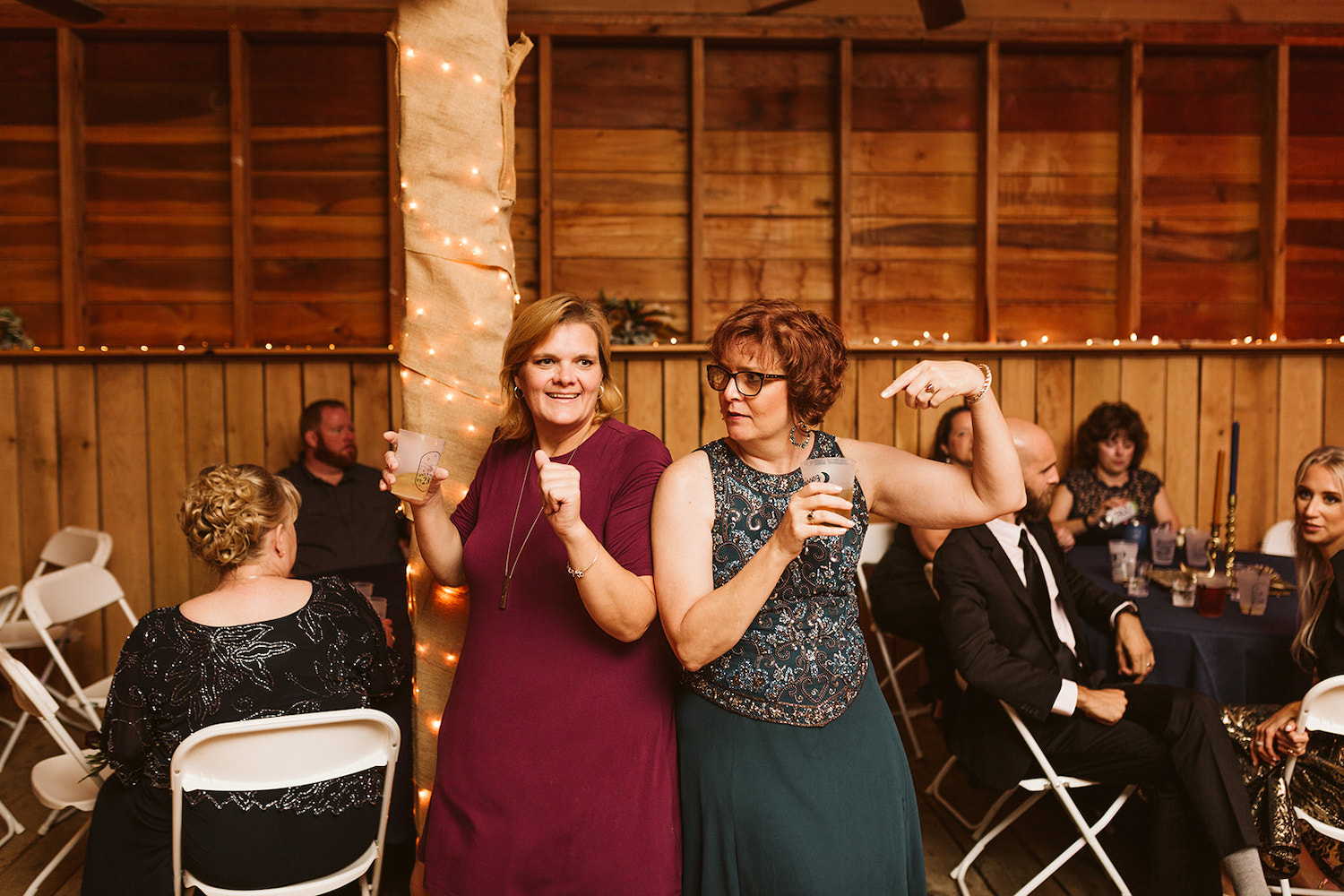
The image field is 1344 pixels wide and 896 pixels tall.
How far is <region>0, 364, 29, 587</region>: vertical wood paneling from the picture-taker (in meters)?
4.12

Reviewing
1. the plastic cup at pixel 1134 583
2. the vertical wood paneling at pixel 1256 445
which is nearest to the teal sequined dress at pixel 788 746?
the plastic cup at pixel 1134 583

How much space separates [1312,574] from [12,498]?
530 centimetres

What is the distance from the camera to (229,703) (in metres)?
1.79

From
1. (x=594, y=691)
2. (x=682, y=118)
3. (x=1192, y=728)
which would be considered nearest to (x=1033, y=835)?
(x=1192, y=728)

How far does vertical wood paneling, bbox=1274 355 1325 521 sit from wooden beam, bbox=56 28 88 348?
611cm

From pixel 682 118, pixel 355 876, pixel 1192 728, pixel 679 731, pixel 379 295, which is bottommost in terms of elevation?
pixel 355 876

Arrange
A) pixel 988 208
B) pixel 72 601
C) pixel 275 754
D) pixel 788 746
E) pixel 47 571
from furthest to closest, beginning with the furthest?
1. pixel 988 208
2. pixel 47 571
3. pixel 72 601
4. pixel 275 754
5. pixel 788 746

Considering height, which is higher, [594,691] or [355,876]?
[594,691]

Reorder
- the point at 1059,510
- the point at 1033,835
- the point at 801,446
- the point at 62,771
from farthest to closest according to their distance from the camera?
the point at 1059,510 → the point at 1033,835 → the point at 62,771 → the point at 801,446

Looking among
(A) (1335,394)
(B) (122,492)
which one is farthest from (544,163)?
(A) (1335,394)

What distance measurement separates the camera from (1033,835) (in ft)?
9.27

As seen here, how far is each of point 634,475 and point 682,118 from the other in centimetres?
338

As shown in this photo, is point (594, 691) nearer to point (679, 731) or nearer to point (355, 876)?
point (679, 731)

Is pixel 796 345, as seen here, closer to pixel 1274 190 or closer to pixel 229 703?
pixel 229 703
